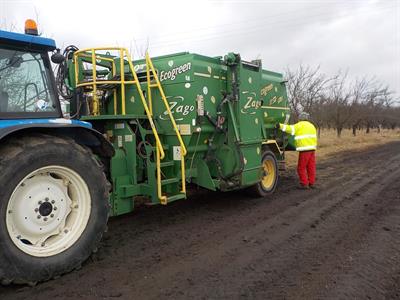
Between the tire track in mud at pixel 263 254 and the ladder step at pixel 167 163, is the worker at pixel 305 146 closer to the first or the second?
the tire track in mud at pixel 263 254

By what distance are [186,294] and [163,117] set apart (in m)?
3.24

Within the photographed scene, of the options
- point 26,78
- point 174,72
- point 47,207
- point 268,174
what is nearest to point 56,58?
point 26,78

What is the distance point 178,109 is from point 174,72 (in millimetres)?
588

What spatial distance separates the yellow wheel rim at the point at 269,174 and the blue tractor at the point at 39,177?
4762mm

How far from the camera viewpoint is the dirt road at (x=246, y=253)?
11.8 ft

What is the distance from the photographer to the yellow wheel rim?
8328 mm

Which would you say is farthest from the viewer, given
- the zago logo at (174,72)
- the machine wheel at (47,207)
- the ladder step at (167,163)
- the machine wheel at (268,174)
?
the machine wheel at (268,174)

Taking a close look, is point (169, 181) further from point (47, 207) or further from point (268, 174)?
point (268, 174)

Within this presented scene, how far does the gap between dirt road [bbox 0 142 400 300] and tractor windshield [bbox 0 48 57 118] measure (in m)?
1.65

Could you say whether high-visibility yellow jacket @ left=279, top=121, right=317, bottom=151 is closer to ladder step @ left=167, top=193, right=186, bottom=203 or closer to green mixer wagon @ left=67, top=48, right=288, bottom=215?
green mixer wagon @ left=67, top=48, right=288, bottom=215

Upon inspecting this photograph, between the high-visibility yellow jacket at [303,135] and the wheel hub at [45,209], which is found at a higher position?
the high-visibility yellow jacket at [303,135]

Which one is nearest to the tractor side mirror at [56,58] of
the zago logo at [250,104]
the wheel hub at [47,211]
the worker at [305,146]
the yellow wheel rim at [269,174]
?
the wheel hub at [47,211]

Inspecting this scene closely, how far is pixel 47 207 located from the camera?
380 cm

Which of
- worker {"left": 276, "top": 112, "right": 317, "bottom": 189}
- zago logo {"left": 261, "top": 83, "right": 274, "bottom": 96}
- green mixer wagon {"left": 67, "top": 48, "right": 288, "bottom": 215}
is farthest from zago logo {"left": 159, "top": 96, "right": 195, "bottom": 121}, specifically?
worker {"left": 276, "top": 112, "right": 317, "bottom": 189}
